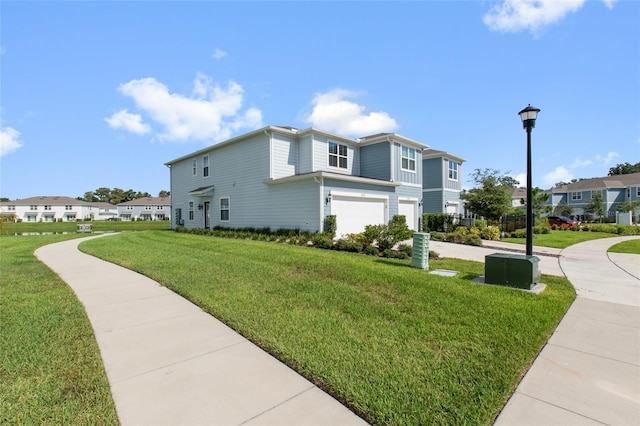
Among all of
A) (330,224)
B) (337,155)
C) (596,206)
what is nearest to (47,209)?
(337,155)

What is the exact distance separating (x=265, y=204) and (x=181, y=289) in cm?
1124

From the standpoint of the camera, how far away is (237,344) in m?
3.37

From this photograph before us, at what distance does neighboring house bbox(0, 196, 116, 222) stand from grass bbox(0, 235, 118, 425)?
87746mm

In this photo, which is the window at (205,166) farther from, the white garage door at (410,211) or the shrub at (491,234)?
the shrub at (491,234)

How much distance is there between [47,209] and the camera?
2825 inches

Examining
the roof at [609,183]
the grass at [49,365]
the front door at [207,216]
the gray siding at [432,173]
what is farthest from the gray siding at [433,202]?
the roof at [609,183]

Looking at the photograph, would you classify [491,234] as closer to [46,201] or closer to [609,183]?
[609,183]

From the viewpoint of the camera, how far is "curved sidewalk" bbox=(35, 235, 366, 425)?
2201 millimetres

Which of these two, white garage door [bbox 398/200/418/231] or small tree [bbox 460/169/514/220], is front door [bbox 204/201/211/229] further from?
small tree [bbox 460/169/514/220]

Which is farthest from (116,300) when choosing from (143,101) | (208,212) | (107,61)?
(208,212)

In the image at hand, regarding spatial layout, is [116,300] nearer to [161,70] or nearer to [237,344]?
[237,344]

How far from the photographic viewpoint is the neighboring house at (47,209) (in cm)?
6856

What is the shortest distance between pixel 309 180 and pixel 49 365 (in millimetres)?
11891

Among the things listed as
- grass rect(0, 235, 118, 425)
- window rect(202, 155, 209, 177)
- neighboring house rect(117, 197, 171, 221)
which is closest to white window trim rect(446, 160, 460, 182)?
window rect(202, 155, 209, 177)
